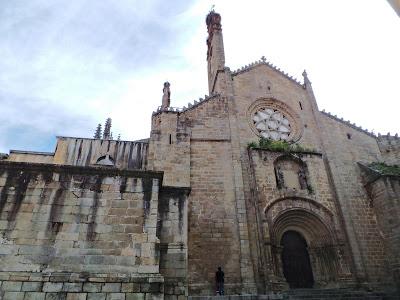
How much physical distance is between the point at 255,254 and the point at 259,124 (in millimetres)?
7320

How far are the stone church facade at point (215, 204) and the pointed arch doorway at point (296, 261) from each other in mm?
54

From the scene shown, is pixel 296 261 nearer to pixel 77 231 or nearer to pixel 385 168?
pixel 385 168

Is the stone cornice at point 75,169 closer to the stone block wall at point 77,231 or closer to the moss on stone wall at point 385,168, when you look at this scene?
the stone block wall at point 77,231

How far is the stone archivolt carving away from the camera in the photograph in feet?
55.3

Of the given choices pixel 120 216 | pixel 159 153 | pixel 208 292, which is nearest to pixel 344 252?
pixel 208 292

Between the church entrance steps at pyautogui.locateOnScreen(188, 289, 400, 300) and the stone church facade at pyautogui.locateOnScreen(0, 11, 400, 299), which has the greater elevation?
the stone church facade at pyautogui.locateOnScreen(0, 11, 400, 299)

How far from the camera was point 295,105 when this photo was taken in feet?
59.8

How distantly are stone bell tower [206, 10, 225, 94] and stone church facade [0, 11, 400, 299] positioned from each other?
13cm

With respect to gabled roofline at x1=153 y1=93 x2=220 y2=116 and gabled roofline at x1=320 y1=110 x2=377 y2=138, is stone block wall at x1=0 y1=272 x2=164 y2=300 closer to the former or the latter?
A: gabled roofline at x1=153 y1=93 x2=220 y2=116

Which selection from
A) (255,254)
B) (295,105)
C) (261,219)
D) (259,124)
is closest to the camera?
(255,254)

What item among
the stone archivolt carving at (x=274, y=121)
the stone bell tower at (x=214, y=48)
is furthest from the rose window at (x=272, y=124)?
the stone bell tower at (x=214, y=48)

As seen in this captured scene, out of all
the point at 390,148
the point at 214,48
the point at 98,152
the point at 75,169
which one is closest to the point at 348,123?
the point at 390,148

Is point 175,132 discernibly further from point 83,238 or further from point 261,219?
point 83,238

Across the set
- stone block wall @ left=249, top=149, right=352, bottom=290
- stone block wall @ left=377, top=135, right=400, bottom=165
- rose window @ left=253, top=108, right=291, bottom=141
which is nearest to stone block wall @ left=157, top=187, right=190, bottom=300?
stone block wall @ left=249, top=149, right=352, bottom=290
